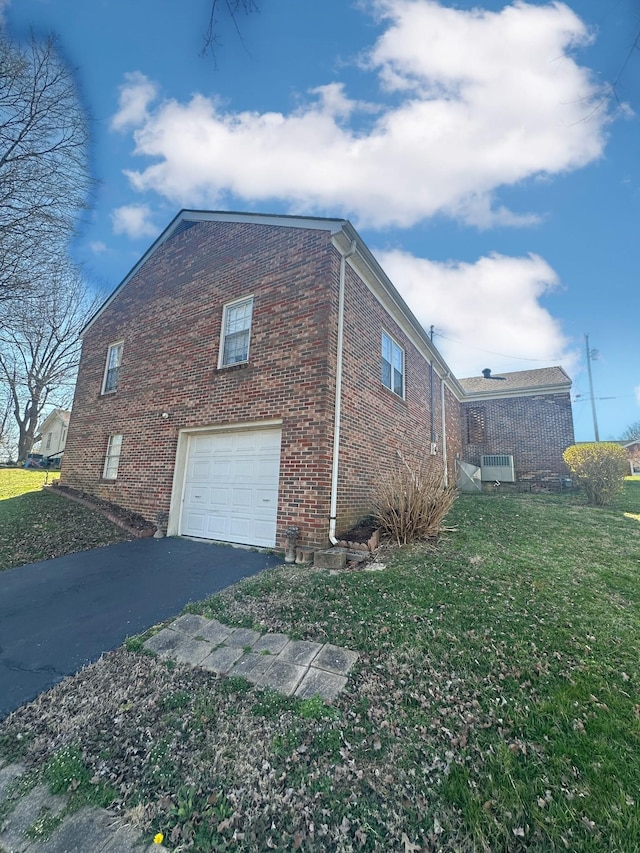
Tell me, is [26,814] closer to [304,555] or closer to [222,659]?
[222,659]

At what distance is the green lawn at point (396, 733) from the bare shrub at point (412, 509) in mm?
2005

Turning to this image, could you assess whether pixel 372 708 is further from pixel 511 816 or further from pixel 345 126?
pixel 345 126

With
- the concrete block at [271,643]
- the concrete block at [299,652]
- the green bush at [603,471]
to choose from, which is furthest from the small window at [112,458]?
the green bush at [603,471]

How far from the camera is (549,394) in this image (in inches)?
609

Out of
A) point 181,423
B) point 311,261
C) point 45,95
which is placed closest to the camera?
point 45,95

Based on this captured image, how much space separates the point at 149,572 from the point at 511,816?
15.9 feet

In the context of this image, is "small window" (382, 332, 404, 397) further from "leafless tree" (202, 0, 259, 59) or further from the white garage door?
"leafless tree" (202, 0, 259, 59)

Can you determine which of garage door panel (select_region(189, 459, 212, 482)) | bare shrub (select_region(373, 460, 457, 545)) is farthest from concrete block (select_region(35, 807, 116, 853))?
garage door panel (select_region(189, 459, 212, 482))

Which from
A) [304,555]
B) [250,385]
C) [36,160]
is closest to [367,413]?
[250,385]

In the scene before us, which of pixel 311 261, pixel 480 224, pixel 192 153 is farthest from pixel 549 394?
pixel 192 153

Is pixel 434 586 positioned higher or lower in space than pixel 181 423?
lower

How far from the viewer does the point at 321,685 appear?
259 centimetres

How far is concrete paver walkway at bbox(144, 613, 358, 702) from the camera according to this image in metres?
2.63

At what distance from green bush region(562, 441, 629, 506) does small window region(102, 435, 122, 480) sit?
12.8 m
